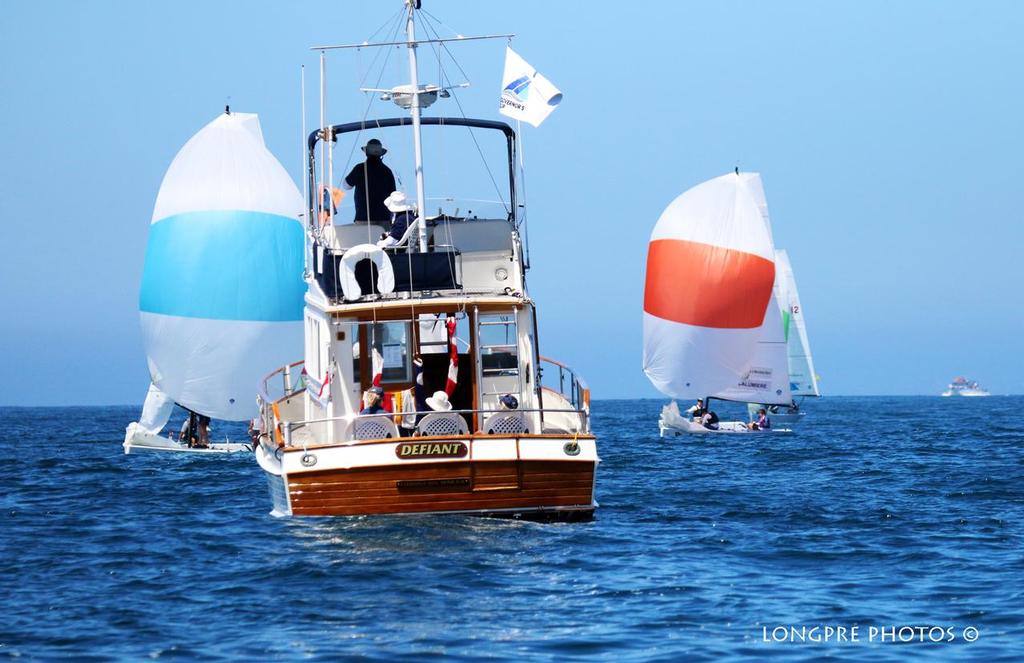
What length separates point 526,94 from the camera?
831 inches

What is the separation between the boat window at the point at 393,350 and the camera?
19719 mm

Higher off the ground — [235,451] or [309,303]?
[309,303]

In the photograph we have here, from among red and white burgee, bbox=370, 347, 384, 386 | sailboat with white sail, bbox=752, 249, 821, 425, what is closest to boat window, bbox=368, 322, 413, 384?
red and white burgee, bbox=370, 347, 384, 386

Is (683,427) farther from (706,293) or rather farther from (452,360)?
(452,360)

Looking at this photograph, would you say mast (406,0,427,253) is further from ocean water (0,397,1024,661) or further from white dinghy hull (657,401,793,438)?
white dinghy hull (657,401,793,438)

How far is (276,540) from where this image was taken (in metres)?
17.8

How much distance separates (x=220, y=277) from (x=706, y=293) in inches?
747

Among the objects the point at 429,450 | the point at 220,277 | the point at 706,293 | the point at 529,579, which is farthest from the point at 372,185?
the point at 706,293

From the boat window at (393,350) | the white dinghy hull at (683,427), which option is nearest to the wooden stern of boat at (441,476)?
the boat window at (393,350)

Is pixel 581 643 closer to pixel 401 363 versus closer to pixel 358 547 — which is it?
pixel 358 547

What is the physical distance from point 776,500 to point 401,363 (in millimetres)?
8073

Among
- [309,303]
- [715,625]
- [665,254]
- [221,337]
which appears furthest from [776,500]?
[665,254]

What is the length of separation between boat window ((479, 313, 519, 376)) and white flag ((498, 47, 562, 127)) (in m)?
3.44

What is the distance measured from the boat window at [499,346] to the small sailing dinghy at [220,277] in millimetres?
17023
